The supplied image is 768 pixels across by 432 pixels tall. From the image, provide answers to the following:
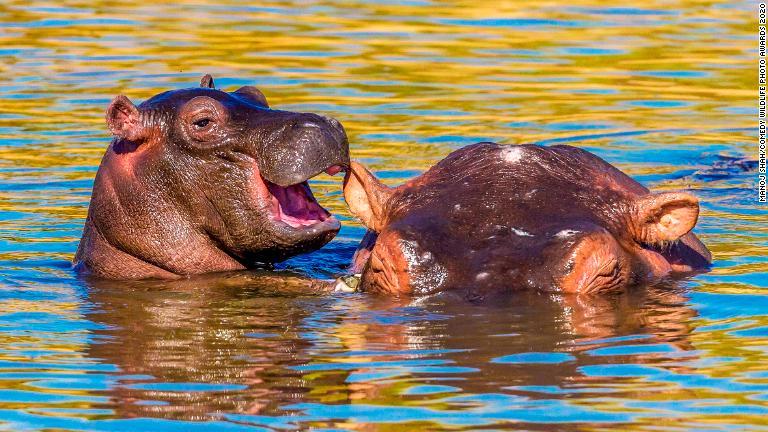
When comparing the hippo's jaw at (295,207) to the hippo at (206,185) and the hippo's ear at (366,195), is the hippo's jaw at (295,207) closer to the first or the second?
the hippo at (206,185)

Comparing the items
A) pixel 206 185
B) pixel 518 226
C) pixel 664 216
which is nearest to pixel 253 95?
pixel 206 185

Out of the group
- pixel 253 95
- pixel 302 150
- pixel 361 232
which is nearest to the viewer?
pixel 302 150

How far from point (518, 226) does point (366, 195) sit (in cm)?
126

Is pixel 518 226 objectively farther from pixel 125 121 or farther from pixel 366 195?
pixel 125 121

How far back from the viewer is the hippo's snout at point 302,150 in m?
9.32

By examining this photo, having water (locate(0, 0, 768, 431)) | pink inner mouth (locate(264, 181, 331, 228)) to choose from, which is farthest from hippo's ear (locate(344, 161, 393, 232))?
water (locate(0, 0, 768, 431))

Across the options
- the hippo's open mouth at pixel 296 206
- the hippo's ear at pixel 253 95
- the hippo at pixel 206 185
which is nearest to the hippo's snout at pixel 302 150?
the hippo at pixel 206 185

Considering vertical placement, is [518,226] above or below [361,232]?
above

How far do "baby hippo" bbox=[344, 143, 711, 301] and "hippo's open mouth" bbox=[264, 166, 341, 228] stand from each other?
36cm

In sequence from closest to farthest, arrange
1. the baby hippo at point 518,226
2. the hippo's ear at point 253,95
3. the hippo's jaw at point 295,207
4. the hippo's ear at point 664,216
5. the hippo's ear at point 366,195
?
the baby hippo at point 518,226
the hippo's ear at point 664,216
the hippo's ear at point 366,195
the hippo's jaw at point 295,207
the hippo's ear at point 253,95

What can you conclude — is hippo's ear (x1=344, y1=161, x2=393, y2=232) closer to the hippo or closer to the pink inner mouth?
the hippo

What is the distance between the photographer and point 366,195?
9.51m

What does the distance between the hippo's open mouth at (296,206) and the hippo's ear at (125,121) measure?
890 millimetres

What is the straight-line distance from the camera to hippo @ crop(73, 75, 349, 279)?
949 centimetres
